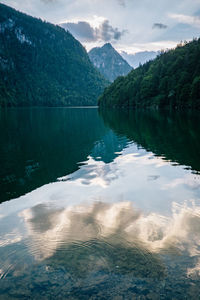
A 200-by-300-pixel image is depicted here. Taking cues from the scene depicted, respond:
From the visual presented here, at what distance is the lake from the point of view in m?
5.83

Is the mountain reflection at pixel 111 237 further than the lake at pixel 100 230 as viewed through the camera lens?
Yes

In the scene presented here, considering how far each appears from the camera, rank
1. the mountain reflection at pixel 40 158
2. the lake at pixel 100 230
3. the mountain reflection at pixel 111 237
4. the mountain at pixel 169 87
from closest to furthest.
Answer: the lake at pixel 100 230 < the mountain reflection at pixel 111 237 < the mountain reflection at pixel 40 158 < the mountain at pixel 169 87

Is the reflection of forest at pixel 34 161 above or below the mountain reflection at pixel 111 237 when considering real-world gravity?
above

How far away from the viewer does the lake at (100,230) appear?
583 centimetres

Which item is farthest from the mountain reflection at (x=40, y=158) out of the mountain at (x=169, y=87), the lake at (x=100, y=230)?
the mountain at (x=169, y=87)

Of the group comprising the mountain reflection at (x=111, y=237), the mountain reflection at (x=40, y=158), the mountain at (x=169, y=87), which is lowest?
the mountain reflection at (x=111, y=237)

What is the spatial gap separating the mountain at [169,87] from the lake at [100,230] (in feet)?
272

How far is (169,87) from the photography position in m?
117

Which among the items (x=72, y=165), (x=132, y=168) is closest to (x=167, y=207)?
(x=132, y=168)

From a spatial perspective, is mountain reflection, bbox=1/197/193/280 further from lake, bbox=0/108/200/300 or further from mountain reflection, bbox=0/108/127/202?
mountain reflection, bbox=0/108/127/202

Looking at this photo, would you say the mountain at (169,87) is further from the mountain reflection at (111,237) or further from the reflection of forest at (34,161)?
the mountain reflection at (111,237)

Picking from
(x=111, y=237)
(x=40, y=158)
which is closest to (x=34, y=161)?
(x=40, y=158)

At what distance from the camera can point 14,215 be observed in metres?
10.2

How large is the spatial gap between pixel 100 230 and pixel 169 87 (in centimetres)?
11847
